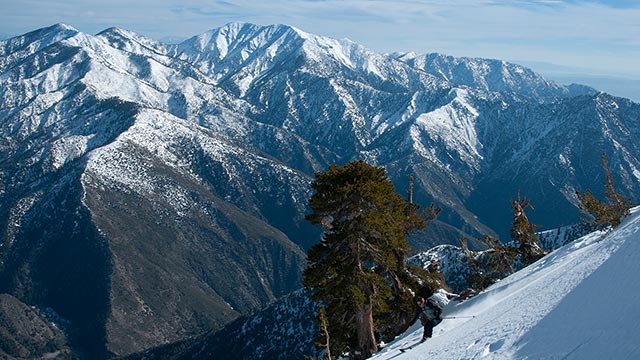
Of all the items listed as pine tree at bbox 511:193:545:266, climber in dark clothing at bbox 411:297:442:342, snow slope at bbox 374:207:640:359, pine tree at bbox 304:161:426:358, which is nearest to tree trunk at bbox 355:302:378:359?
pine tree at bbox 304:161:426:358

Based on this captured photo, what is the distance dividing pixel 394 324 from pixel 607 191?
15.5 m

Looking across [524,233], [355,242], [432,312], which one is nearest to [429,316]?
[432,312]

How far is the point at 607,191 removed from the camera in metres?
33.2

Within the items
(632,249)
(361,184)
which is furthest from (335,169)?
(632,249)

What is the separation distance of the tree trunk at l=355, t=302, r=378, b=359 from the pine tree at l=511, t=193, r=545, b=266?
48.1ft

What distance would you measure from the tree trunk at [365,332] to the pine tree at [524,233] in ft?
48.1

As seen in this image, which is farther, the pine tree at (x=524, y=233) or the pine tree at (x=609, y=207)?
the pine tree at (x=524, y=233)

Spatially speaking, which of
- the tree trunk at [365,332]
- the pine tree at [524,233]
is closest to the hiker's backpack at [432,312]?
the tree trunk at [365,332]

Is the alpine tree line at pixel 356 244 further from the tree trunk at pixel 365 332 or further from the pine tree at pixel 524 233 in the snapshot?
the pine tree at pixel 524 233

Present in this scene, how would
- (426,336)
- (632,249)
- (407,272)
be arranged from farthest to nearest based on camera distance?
(407,272)
(426,336)
(632,249)

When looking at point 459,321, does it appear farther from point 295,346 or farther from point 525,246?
point 295,346

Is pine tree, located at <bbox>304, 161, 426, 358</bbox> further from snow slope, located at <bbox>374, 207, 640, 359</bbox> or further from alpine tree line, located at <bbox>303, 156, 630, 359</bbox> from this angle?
snow slope, located at <bbox>374, 207, 640, 359</bbox>

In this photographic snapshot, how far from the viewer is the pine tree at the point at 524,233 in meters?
41.3

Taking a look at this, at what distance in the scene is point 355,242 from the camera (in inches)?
1229
